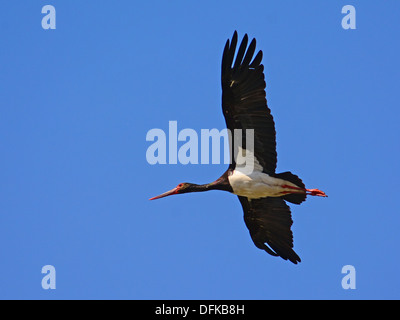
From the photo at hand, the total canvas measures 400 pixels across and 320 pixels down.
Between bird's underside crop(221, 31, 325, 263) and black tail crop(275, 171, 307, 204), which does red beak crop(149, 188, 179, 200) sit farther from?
black tail crop(275, 171, 307, 204)

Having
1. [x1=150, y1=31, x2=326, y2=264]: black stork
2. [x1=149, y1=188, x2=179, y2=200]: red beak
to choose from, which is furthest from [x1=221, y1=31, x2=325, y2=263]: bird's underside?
[x1=149, y1=188, x2=179, y2=200]: red beak

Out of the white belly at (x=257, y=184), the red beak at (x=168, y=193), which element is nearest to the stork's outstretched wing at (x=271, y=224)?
the white belly at (x=257, y=184)

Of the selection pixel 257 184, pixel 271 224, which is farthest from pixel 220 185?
pixel 271 224

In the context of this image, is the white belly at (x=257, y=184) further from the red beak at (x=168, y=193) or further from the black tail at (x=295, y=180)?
the red beak at (x=168, y=193)

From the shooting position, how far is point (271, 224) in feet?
60.8

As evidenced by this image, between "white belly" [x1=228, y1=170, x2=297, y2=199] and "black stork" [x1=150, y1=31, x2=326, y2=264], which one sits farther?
"white belly" [x1=228, y1=170, x2=297, y2=199]

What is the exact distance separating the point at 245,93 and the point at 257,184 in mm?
1870

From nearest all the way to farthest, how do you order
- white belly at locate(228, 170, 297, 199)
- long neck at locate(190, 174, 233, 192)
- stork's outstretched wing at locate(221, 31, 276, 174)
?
stork's outstretched wing at locate(221, 31, 276, 174) < white belly at locate(228, 170, 297, 199) < long neck at locate(190, 174, 233, 192)

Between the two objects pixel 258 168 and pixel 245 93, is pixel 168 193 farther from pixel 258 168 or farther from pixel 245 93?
pixel 245 93

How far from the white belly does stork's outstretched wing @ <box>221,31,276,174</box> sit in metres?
0.79

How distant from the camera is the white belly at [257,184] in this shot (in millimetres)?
17484

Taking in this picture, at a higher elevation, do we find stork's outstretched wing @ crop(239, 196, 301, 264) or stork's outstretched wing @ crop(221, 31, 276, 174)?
stork's outstretched wing @ crop(221, 31, 276, 174)

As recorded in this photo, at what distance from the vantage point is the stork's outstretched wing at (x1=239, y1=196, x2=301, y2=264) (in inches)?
727
